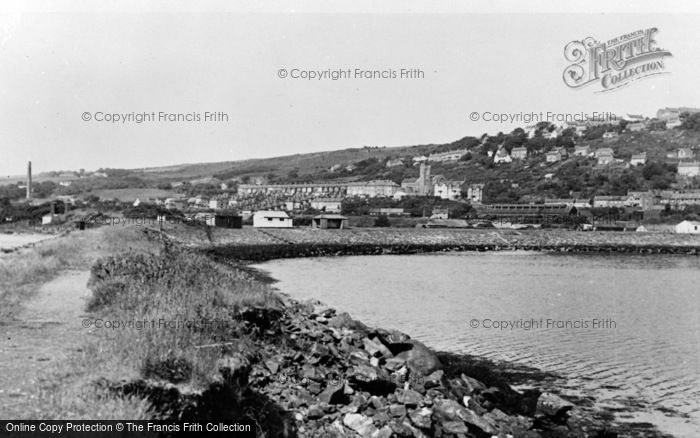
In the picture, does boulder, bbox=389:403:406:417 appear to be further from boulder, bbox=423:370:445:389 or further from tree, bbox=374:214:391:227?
tree, bbox=374:214:391:227

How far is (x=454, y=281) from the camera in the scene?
37094 millimetres

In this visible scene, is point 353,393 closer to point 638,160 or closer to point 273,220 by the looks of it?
point 273,220

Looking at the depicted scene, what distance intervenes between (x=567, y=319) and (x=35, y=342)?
60.7 ft

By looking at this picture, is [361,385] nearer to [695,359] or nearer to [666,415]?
[666,415]

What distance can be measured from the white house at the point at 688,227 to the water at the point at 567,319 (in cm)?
6235

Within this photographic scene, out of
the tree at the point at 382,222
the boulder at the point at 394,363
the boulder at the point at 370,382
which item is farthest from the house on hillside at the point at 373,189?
the boulder at the point at 370,382

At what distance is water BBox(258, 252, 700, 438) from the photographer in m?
12.8

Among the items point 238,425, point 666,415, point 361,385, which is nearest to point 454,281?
point 666,415

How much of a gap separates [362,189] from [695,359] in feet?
544

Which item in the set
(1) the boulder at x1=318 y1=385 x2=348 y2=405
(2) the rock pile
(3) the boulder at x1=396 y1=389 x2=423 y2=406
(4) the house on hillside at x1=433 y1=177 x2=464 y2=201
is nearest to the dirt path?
(2) the rock pile

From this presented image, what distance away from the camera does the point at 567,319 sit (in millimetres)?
22516

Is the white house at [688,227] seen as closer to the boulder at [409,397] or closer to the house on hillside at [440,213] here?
the house on hillside at [440,213]

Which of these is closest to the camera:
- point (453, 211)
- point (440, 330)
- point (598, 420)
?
point (598, 420)

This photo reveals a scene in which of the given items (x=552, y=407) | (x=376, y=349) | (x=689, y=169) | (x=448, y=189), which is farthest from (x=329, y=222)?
(x=689, y=169)
